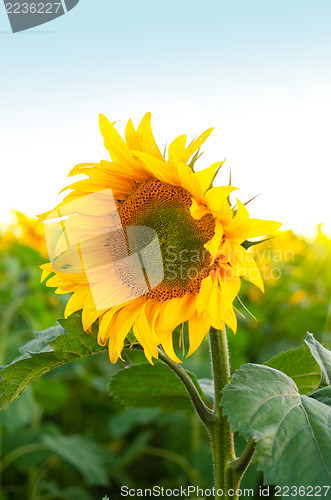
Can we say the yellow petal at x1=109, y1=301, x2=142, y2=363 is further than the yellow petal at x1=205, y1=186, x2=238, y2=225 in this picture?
Yes

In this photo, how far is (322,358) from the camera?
97cm

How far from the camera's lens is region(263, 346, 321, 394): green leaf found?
1.07 m

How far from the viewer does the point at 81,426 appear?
318 cm

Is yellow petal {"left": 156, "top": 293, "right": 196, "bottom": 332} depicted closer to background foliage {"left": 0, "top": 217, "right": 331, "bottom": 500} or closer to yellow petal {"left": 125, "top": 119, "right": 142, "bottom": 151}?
yellow petal {"left": 125, "top": 119, "right": 142, "bottom": 151}

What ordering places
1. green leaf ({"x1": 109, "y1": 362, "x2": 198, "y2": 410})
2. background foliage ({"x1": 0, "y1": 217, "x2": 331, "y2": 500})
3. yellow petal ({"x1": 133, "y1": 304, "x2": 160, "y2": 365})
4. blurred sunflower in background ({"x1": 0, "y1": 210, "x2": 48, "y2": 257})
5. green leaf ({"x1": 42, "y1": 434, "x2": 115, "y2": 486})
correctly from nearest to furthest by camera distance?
yellow petal ({"x1": 133, "y1": 304, "x2": 160, "y2": 365}) < green leaf ({"x1": 109, "y1": 362, "x2": 198, "y2": 410}) < green leaf ({"x1": 42, "y1": 434, "x2": 115, "y2": 486}) < background foliage ({"x1": 0, "y1": 217, "x2": 331, "y2": 500}) < blurred sunflower in background ({"x1": 0, "y1": 210, "x2": 48, "y2": 257})

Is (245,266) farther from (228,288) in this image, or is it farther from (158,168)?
(158,168)

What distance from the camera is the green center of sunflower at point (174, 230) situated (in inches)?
40.6

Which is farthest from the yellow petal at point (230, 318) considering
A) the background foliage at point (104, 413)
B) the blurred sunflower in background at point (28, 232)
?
the blurred sunflower in background at point (28, 232)

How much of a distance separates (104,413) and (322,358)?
237 cm

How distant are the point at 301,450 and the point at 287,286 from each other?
2687mm

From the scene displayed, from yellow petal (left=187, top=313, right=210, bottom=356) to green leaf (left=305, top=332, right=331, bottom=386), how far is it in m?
0.20

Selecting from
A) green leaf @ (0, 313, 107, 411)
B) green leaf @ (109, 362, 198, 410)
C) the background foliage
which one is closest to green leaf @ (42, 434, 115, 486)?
the background foliage

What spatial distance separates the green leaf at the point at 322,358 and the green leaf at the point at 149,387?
33 centimetres

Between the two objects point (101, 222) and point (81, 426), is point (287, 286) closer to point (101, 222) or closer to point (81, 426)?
point (81, 426)
